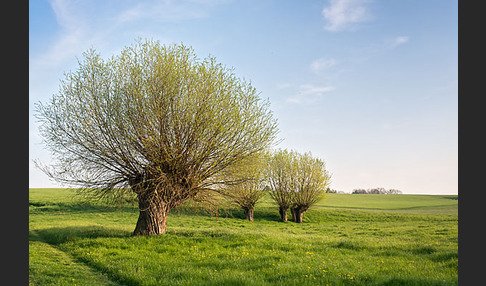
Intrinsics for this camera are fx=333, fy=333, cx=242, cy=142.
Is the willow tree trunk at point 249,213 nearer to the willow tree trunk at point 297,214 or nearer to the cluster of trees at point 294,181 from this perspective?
the cluster of trees at point 294,181

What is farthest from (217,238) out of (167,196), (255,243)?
(167,196)

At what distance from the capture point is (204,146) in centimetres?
1842

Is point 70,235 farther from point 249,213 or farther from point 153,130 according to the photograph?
point 249,213

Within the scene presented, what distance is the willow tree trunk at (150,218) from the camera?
19203mm

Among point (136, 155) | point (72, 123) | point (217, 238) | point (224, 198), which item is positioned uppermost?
point (72, 123)

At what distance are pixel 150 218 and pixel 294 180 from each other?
90.9 ft

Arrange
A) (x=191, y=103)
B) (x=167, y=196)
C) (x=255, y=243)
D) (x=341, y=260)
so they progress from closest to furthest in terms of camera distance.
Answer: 1. (x=341, y=260)
2. (x=255, y=243)
3. (x=191, y=103)
4. (x=167, y=196)

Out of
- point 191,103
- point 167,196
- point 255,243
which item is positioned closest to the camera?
point 255,243

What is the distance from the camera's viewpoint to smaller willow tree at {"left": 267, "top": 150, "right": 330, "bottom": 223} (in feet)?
144

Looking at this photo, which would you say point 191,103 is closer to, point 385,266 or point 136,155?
point 136,155

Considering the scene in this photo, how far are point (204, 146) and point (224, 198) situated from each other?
3813 mm

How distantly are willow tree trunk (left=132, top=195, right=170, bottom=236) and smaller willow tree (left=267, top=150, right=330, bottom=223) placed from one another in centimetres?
2530

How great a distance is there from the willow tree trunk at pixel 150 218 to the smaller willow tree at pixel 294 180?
25299 millimetres

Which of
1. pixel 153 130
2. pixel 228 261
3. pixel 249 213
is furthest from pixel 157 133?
pixel 249 213
